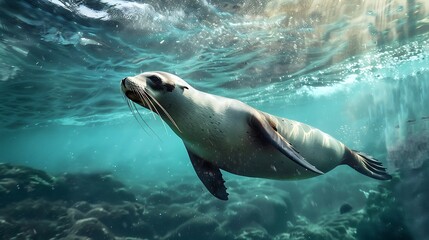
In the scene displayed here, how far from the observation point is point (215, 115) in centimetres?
327

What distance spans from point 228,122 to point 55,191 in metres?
12.6

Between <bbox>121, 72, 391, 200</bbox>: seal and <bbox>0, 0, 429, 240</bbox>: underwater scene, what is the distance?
16 millimetres

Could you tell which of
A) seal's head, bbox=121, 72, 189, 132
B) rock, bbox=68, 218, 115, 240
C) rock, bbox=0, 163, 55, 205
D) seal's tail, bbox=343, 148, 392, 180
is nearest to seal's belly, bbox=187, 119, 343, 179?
seal's head, bbox=121, 72, 189, 132

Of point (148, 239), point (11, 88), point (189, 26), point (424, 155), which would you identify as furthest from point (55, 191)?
point (424, 155)

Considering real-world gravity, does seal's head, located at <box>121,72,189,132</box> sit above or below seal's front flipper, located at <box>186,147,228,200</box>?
above

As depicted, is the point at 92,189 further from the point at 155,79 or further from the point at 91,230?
the point at 155,79

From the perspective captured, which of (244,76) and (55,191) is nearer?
(55,191)

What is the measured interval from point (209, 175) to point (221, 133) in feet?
2.77

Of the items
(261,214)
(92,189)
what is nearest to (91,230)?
(92,189)

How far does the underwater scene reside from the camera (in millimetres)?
3588

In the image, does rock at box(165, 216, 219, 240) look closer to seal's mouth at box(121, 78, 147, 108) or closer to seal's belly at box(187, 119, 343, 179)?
seal's belly at box(187, 119, 343, 179)

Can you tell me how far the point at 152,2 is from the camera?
27.1 feet

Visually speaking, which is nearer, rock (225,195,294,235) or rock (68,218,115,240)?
rock (68,218,115,240)

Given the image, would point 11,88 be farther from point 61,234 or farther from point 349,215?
point 349,215
